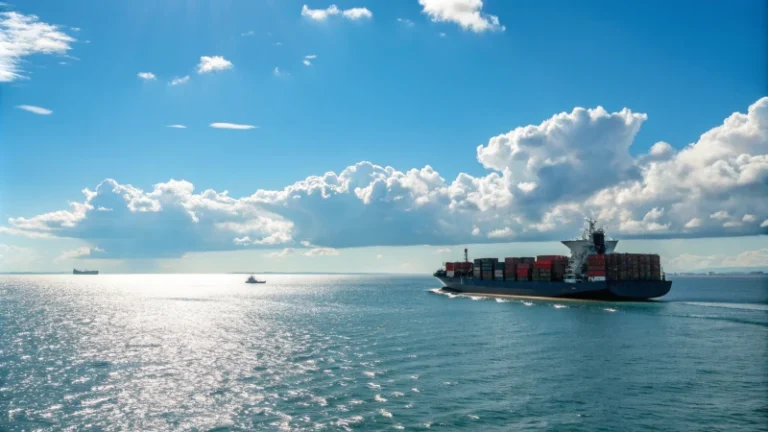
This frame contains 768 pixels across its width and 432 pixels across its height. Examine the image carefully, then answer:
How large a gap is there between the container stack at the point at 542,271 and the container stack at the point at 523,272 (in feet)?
5.75

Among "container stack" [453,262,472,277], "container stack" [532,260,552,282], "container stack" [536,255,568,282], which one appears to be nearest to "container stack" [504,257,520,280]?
"container stack" [532,260,552,282]

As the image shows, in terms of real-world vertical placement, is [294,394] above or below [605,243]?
below

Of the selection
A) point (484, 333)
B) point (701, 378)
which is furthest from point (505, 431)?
point (484, 333)

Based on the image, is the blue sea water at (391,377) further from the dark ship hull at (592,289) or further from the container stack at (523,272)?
the container stack at (523,272)

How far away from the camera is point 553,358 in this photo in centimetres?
4706

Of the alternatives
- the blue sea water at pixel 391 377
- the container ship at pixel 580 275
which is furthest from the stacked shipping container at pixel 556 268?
the blue sea water at pixel 391 377

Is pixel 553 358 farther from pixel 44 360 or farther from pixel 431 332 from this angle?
pixel 44 360

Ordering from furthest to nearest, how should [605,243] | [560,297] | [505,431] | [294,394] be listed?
1. [605,243]
2. [560,297]
3. [294,394]
4. [505,431]

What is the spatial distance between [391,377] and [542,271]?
10589 centimetres

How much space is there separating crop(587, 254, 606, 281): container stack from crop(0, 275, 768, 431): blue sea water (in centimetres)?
4553

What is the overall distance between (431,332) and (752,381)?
113 feet

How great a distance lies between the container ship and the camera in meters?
116

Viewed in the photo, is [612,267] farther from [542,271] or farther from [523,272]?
[523,272]

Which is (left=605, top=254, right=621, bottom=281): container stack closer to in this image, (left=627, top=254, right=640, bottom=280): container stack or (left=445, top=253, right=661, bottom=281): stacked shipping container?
(left=445, top=253, right=661, bottom=281): stacked shipping container
